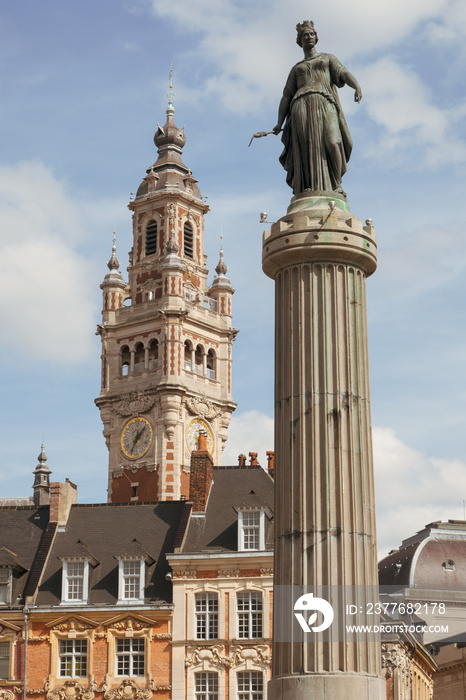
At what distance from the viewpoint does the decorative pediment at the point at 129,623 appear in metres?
41.1

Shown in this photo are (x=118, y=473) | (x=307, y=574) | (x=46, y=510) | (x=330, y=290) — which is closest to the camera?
(x=307, y=574)

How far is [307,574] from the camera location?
15570mm

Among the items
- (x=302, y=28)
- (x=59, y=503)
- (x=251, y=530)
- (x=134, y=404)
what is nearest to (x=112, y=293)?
(x=134, y=404)

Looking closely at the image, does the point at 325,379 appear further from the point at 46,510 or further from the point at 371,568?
the point at 46,510

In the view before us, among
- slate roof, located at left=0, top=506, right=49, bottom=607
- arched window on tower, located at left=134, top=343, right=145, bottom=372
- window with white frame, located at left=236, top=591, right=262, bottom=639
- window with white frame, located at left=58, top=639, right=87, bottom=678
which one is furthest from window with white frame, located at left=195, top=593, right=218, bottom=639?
arched window on tower, located at left=134, top=343, right=145, bottom=372

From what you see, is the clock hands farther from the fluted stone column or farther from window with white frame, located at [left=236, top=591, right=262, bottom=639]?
the fluted stone column

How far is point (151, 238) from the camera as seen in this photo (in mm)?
95562

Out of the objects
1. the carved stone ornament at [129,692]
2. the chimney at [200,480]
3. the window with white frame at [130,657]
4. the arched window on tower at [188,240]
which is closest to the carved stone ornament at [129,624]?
the window with white frame at [130,657]

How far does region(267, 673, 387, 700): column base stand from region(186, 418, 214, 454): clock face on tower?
231 ft

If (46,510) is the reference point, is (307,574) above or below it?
below

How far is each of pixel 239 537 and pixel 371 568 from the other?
26.4m

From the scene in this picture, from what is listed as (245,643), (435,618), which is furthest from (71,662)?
(435,618)

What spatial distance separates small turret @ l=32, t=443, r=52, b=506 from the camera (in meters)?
79.8

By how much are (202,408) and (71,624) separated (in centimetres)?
4667
